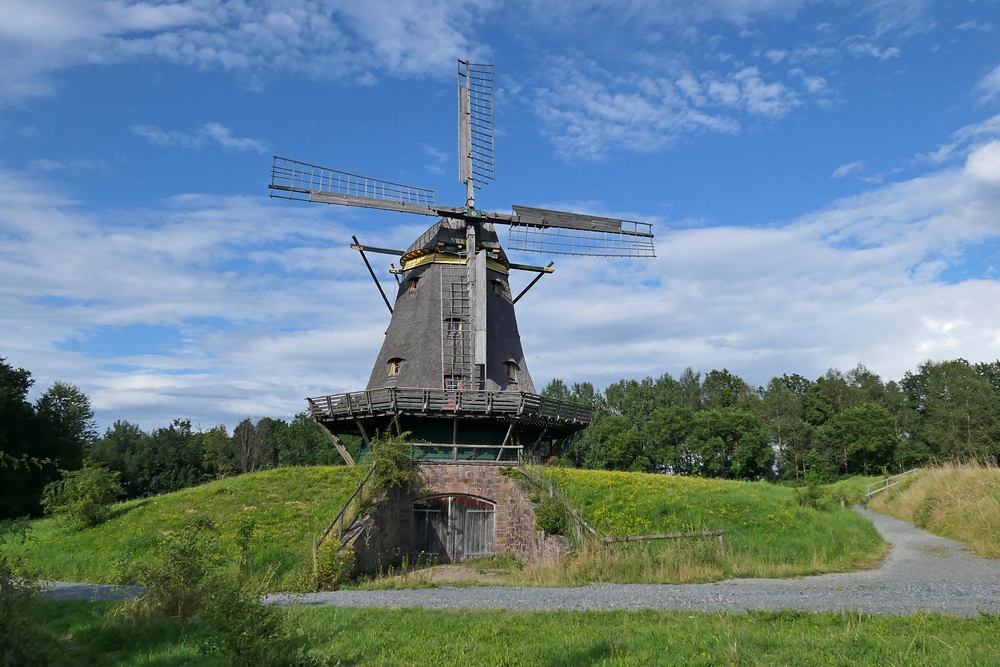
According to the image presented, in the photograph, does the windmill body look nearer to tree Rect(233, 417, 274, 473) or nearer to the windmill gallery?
the windmill gallery

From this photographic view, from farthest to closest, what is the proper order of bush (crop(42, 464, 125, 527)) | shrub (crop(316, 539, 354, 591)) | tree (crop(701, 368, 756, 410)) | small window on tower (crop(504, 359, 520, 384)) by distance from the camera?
tree (crop(701, 368, 756, 410)), small window on tower (crop(504, 359, 520, 384)), bush (crop(42, 464, 125, 527)), shrub (crop(316, 539, 354, 591))

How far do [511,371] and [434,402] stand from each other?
4.61 metres

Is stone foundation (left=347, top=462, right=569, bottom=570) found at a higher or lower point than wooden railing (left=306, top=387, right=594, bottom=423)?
lower

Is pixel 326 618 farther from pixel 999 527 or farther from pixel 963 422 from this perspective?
pixel 963 422

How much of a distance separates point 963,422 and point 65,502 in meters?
64.8

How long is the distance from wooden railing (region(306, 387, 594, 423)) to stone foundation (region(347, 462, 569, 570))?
2091 millimetres

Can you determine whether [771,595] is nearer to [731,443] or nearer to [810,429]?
[731,443]

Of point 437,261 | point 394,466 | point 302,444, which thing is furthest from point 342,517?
point 302,444

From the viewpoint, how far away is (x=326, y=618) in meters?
9.89

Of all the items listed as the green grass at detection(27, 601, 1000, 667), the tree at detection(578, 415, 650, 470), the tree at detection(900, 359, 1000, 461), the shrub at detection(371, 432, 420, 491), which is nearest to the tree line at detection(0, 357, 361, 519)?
the tree at detection(578, 415, 650, 470)

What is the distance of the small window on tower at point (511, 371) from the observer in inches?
985

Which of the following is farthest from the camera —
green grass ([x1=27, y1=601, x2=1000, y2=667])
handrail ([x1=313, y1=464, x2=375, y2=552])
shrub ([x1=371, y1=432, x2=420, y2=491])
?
shrub ([x1=371, y1=432, x2=420, y2=491])

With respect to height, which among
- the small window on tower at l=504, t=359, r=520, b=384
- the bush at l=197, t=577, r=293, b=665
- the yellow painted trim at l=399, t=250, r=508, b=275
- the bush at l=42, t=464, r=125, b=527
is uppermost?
the yellow painted trim at l=399, t=250, r=508, b=275

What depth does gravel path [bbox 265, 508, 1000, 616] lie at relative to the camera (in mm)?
10164
